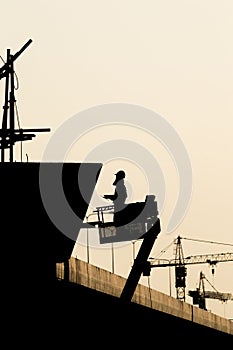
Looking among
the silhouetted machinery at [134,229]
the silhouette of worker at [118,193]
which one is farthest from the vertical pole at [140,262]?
the silhouette of worker at [118,193]

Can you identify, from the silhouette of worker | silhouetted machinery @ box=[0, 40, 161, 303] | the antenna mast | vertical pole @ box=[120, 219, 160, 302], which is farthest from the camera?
the antenna mast

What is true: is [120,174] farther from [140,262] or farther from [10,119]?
[10,119]

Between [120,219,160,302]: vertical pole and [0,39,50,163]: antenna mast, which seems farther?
[0,39,50,163]: antenna mast

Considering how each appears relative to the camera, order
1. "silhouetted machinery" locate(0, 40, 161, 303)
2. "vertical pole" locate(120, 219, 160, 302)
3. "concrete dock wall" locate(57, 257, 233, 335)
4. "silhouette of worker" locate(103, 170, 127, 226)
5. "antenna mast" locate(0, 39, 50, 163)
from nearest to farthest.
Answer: "silhouetted machinery" locate(0, 40, 161, 303) → "concrete dock wall" locate(57, 257, 233, 335) → "silhouette of worker" locate(103, 170, 127, 226) → "vertical pole" locate(120, 219, 160, 302) → "antenna mast" locate(0, 39, 50, 163)

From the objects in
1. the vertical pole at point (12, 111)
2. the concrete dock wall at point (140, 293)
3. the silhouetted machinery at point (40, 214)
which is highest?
the vertical pole at point (12, 111)

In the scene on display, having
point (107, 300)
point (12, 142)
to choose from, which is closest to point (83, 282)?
point (107, 300)

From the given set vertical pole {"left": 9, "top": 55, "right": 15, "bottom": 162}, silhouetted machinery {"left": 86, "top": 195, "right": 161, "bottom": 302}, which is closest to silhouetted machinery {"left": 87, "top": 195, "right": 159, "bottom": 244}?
silhouetted machinery {"left": 86, "top": 195, "right": 161, "bottom": 302}

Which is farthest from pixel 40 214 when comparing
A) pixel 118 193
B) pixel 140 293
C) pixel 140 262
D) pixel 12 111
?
pixel 12 111

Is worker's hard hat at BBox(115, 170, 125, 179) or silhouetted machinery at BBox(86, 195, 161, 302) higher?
worker's hard hat at BBox(115, 170, 125, 179)

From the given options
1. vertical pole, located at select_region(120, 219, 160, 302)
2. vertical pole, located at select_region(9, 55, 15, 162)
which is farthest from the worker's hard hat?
vertical pole, located at select_region(9, 55, 15, 162)

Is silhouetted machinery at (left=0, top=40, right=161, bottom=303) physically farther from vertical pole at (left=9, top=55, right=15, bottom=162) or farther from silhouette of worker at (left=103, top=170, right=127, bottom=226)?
vertical pole at (left=9, top=55, right=15, bottom=162)

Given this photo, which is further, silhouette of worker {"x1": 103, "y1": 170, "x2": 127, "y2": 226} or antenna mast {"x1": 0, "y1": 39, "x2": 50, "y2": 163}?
antenna mast {"x1": 0, "y1": 39, "x2": 50, "y2": 163}

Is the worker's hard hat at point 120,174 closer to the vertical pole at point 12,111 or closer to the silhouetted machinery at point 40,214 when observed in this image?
the silhouetted machinery at point 40,214

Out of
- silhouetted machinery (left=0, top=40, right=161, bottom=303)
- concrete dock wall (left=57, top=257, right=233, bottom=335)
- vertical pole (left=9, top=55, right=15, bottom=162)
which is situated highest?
vertical pole (left=9, top=55, right=15, bottom=162)
